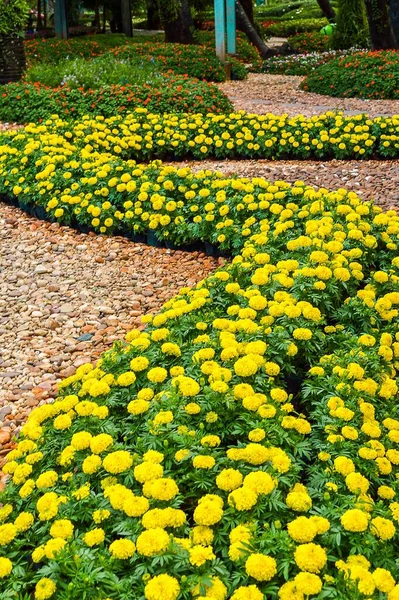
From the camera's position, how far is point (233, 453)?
2170 millimetres

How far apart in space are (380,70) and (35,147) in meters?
8.03

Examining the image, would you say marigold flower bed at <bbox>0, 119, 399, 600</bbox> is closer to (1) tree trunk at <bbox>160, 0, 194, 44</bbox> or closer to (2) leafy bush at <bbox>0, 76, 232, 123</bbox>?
(2) leafy bush at <bbox>0, 76, 232, 123</bbox>

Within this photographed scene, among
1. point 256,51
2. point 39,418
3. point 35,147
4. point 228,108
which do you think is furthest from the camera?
point 256,51

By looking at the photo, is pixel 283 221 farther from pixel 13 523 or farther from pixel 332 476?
pixel 13 523

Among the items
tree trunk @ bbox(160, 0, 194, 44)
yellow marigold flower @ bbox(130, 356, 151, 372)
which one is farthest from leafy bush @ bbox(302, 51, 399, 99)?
yellow marigold flower @ bbox(130, 356, 151, 372)

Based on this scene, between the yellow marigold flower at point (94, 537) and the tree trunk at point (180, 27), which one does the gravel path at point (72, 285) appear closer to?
the yellow marigold flower at point (94, 537)

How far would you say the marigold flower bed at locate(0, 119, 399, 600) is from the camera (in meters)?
1.83

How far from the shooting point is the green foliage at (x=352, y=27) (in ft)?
59.4

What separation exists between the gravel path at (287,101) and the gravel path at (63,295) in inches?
195

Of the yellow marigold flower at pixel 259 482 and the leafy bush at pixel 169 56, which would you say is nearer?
the yellow marigold flower at pixel 259 482

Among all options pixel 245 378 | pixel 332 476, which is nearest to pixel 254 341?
pixel 245 378

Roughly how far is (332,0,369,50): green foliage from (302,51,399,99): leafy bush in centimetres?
564

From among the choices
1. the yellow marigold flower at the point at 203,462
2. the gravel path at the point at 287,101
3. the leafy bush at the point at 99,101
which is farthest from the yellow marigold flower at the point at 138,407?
the gravel path at the point at 287,101

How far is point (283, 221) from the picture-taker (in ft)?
14.3
